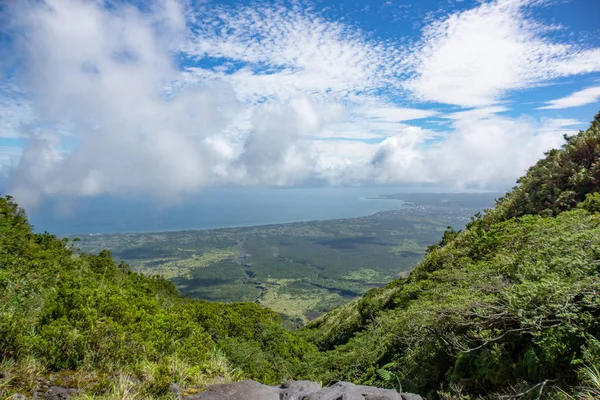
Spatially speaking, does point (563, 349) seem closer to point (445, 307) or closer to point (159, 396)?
point (445, 307)

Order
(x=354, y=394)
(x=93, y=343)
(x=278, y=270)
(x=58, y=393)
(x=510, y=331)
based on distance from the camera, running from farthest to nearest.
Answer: (x=278, y=270)
(x=93, y=343)
(x=354, y=394)
(x=510, y=331)
(x=58, y=393)

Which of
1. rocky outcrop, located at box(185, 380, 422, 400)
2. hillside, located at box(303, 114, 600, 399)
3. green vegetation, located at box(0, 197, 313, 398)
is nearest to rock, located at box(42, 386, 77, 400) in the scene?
green vegetation, located at box(0, 197, 313, 398)

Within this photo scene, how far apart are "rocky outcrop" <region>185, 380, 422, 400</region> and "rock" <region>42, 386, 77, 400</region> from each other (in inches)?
64.0

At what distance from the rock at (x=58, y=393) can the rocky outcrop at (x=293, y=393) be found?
163cm

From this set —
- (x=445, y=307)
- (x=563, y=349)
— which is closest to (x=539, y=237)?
(x=445, y=307)

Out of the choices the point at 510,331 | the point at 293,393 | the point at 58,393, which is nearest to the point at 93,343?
the point at 58,393

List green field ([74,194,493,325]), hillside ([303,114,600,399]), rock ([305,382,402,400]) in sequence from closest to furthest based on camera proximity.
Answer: hillside ([303,114,600,399]) → rock ([305,382,402,400]) → green field ([74,194,493,325])

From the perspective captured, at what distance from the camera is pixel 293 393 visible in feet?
17.0

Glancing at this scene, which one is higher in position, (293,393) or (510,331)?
(510,331)

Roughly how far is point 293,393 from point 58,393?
345 cm

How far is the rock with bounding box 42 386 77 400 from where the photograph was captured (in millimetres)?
4367

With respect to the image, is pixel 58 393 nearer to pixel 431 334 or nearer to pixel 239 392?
pixel 239 392

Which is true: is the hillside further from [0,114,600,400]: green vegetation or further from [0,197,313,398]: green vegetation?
[0,197,313,398]: green vegetation

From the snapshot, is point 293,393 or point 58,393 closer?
point 58,393
